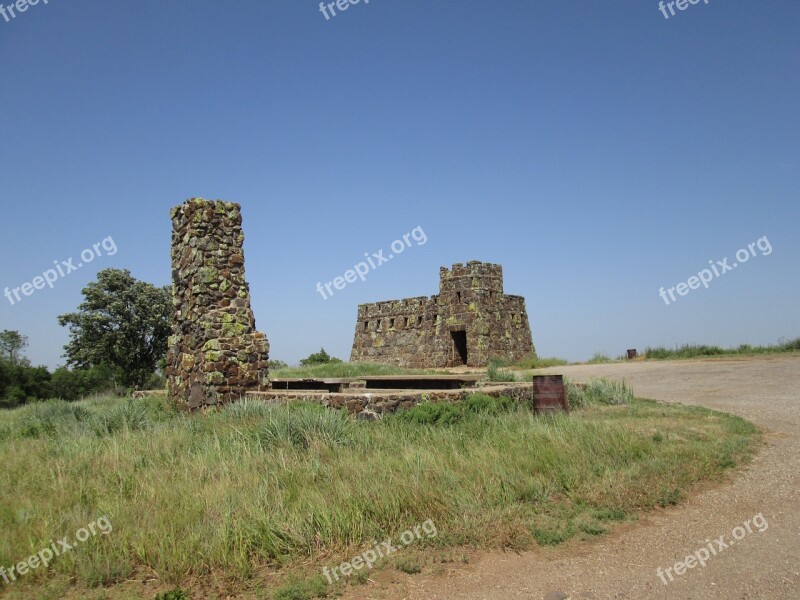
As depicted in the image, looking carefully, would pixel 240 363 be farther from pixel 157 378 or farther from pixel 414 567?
pixel 157 378

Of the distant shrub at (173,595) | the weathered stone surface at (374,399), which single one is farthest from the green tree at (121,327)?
the distant shrub at (173,595)

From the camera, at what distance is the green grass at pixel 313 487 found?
4.59 meters

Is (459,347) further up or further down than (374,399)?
further up

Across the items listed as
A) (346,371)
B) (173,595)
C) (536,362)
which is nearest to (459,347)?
(536,362)

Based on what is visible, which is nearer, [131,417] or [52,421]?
[131,417]

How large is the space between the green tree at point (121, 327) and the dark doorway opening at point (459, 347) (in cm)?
1396

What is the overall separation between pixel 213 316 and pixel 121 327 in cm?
1455

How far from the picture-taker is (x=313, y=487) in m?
5.82

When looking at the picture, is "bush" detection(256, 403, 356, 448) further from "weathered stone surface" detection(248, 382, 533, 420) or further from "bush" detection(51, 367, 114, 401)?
"bush" detection(51, 367, 114, 401)

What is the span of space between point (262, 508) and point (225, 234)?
8255mm

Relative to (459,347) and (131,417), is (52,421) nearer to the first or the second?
(131,417)

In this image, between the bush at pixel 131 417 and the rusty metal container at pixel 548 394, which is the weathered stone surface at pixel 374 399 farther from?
the bush at pixel 131 417

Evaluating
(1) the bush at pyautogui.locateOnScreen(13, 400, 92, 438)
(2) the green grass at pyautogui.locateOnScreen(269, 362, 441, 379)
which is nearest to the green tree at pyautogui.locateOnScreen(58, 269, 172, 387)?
(2) the green grass at pyautogui.locateOnScreen(269, 362, 441, 379)

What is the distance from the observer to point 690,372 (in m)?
19.3
